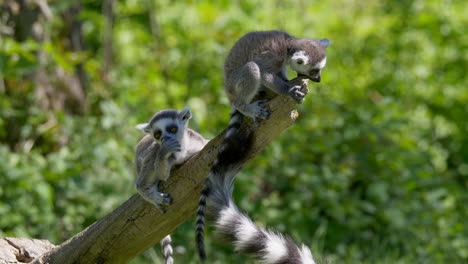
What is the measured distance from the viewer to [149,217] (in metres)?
3.09

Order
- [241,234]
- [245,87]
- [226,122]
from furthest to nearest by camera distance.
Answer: [226,122] < [245,87] < [241,234]

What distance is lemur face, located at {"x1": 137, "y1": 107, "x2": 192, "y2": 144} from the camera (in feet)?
10.9

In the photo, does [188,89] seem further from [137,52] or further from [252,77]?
[252,77]

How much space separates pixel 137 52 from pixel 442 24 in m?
3.88

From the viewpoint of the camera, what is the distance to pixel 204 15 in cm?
661

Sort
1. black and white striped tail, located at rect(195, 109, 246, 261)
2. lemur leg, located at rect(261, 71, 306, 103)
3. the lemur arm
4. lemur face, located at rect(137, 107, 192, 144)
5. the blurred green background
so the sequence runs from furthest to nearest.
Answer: the blurred green background, lemur face, located at rect(137, 107, 192, 144), the lemur arm, lemur leg, located at rect(261, 71, 306, 103), black and white striped tail, located at rect(195, 109, 246, 261)

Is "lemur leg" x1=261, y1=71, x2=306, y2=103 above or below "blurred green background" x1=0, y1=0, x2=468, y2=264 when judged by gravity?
below

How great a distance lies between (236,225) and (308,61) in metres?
1.09

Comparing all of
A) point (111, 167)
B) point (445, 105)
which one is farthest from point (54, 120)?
point (445, 105)

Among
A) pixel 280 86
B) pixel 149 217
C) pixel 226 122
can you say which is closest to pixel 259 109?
pixel 280 86

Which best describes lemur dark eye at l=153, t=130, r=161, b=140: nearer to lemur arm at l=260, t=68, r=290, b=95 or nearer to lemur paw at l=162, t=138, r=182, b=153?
lemur paw at l=162, t=138, r=182, b=153

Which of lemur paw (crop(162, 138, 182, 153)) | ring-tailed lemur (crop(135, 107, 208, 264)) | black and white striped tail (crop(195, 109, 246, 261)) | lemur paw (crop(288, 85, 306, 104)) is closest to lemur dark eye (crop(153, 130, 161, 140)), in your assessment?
ring-tailed lemur (crop(135, 107, 208, 264))

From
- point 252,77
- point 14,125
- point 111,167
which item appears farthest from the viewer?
point 14,125

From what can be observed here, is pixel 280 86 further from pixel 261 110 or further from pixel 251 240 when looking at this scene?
pixel 251 240
